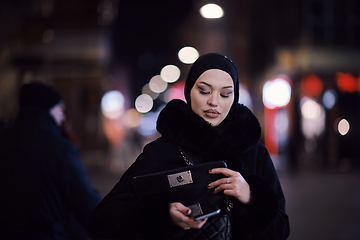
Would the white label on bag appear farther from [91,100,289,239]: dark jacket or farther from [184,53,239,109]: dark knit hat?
[184,53,239,109]: dark knit hat

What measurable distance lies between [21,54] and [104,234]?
15.6 meters

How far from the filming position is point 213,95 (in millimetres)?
1964

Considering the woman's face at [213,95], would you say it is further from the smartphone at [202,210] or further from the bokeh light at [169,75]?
the bokeh light at [169,75]

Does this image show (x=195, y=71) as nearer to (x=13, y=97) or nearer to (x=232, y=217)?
(x=232, y=217)

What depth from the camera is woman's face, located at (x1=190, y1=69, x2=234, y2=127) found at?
1965mm

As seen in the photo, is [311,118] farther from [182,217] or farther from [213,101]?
[182,217]

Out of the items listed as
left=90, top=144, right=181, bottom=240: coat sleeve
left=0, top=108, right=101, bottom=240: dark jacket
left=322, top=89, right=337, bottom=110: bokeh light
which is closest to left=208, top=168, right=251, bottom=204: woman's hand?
left=90, top=144, right=181, bottom=240: coat sleeve

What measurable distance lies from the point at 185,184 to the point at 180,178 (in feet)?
0.12

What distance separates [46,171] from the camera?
8.86 feet

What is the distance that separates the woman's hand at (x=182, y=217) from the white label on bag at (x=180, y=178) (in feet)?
0.38

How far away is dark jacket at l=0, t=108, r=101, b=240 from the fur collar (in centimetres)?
112

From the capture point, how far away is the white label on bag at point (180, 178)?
5.41ft

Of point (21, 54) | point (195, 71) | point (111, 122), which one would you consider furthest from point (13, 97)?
point (195, 71)

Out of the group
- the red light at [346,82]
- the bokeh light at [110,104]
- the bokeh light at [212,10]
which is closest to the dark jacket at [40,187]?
the bokeh light at [212,10]
